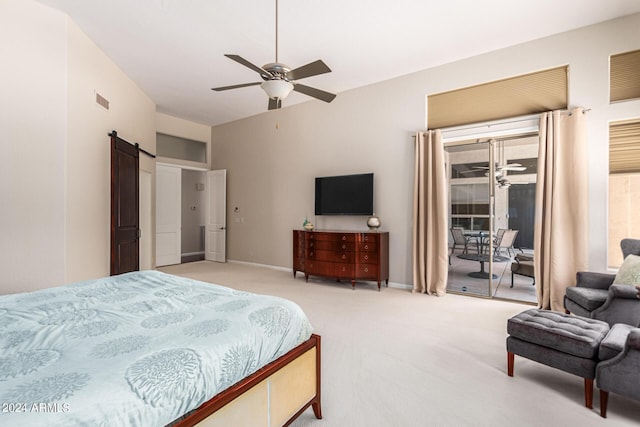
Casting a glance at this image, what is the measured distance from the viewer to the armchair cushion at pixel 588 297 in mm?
2766

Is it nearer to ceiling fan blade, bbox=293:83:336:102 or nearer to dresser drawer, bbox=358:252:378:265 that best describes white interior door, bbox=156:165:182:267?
dresser drawer, bbox=358:252:378:265

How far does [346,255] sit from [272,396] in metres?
3.54

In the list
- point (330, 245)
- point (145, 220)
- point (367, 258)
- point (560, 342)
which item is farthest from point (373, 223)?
point (145, 220)

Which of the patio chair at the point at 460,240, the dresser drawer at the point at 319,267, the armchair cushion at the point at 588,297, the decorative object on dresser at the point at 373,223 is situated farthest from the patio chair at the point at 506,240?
the dresser drawer at the point at 319,267

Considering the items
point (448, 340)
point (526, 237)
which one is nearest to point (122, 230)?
point (448, 340)

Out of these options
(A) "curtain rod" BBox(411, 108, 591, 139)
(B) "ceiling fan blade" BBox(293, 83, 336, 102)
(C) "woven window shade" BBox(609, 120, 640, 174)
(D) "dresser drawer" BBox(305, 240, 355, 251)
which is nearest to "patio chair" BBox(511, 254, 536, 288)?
(C) "woven window shade" BBox(609, 120, 640, 174)

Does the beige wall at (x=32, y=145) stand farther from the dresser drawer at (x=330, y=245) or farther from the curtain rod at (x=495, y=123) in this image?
the curtain rod at (x=495, y=123)

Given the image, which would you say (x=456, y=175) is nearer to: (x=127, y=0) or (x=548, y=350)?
(x=548, y=350)

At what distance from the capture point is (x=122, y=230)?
449 cm

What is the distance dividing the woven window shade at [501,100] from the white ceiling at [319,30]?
481mm

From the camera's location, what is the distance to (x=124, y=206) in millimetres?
4578

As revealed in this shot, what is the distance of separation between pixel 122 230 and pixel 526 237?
6.71m

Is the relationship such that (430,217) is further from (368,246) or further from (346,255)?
(346,255)

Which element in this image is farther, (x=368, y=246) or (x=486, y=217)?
(x=368, y=246)
